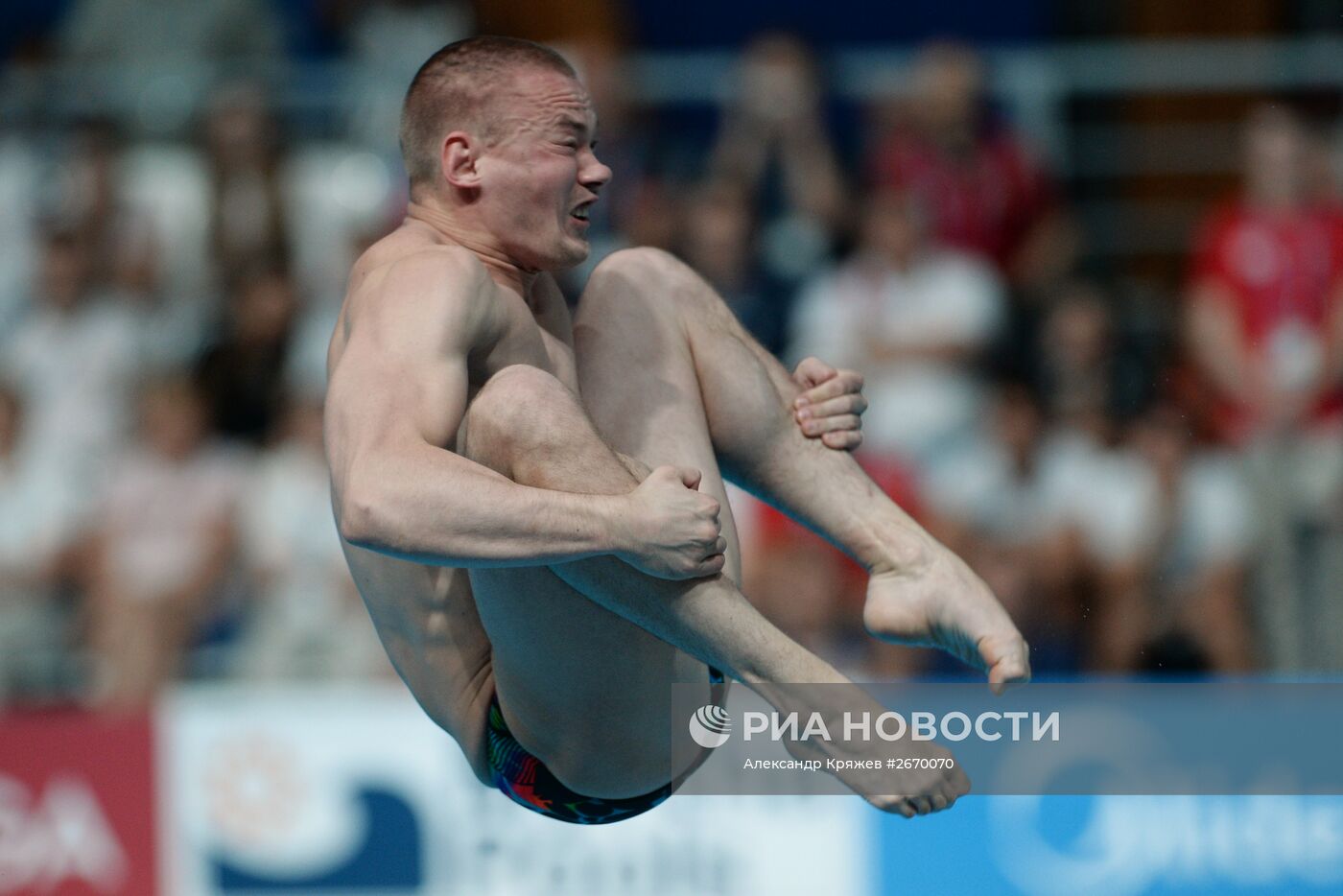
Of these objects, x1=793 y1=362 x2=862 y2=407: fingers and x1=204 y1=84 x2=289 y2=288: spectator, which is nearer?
x1=793 y1=362 x2=862 y2=407: fingers

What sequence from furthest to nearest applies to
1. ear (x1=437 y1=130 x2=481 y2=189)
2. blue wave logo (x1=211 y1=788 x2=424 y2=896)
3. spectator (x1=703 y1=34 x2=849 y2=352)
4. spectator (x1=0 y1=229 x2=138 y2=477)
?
spectator (x1=0 y1=229 x2=138 y2=477) < spectator (x1=703 y1=34 x2=849 y2=352) < blue wave logo (x1=211 y1=788 x2=424 y2=896) < ear (x1=437 y1=130 x2=481 y2=189)

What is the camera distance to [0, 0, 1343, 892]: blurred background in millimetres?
7641

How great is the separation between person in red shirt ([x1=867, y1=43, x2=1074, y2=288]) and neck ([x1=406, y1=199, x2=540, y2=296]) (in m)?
4.65

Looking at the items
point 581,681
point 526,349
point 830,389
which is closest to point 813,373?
point 830,389

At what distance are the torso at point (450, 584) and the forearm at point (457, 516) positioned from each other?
0.41 m

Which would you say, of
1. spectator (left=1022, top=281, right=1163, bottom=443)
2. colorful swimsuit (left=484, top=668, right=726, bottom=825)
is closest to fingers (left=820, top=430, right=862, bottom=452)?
colorful swimsuit (left=484, top=668, right=726, bottom=825)

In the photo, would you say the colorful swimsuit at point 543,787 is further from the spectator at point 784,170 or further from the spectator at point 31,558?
the spectator at point 31,558

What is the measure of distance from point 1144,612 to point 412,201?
4.35 m

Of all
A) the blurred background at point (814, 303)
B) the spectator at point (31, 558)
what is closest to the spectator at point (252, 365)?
the blurred background at point (814, 303)

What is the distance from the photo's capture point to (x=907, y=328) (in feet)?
26.6

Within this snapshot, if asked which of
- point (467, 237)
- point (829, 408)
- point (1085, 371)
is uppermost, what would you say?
point (1085, 371)

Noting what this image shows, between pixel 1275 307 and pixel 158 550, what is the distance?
4.71m

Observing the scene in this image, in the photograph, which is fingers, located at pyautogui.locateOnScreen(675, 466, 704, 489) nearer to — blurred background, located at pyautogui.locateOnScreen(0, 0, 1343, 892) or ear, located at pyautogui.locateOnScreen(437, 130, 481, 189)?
ear, located at pyautogui.locateOnScreen(437, 130, 481, 189)

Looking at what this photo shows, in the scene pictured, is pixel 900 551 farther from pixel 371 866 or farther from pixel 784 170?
pixel 784 170
